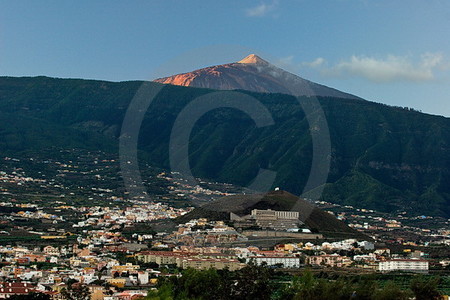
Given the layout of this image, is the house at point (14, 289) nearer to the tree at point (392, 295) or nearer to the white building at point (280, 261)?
the tree at point (392, 295)

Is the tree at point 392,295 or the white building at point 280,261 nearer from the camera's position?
the tree at point 392,295

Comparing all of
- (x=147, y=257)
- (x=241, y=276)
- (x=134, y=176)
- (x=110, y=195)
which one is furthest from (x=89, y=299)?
(x=134, y=176)

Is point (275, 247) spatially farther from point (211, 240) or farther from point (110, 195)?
point (110, 195)

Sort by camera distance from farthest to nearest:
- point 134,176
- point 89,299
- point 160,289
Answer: point 134,176 < point 89,299 < point 160,289

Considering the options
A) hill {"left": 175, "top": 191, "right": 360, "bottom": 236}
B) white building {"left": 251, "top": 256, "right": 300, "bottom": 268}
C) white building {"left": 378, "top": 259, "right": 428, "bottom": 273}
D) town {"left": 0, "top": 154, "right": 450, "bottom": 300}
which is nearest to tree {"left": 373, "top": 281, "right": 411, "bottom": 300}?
town {"left": 0, "top": 154, "right": 450, "bottom": 300}

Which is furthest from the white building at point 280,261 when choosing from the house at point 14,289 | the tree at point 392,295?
the tree at point 392,295

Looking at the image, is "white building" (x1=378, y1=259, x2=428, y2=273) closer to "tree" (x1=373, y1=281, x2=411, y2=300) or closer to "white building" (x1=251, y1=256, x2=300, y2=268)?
"white building" (x1=251, y1=256, x2=300, y2=268)

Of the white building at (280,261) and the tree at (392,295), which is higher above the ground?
the tree at (392,295)
